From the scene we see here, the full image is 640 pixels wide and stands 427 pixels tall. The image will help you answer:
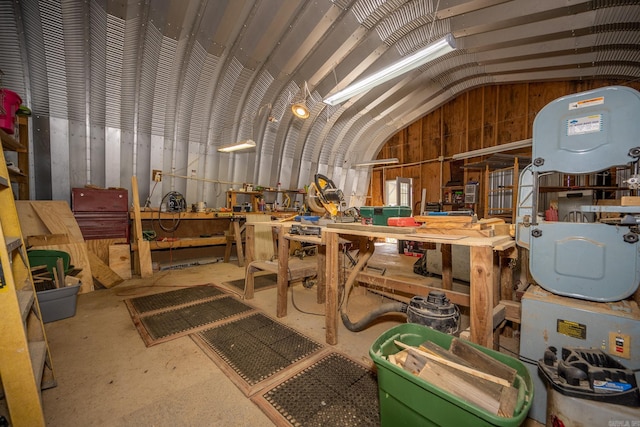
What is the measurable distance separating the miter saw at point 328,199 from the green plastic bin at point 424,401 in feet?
4.85

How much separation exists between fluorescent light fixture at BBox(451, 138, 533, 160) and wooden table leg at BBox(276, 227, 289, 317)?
5.65m

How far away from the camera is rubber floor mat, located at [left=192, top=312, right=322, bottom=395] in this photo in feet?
5.66

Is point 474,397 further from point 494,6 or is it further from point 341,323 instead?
point 494,6

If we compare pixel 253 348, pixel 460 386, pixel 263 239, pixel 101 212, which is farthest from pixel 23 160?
pixel 460 386

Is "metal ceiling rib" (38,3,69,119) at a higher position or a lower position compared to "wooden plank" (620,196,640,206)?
higher

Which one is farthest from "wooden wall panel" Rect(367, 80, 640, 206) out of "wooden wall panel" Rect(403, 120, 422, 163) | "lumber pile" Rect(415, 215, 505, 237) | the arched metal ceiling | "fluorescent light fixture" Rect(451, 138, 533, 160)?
"lumber pile" Rect(415, 215, 505, 237)

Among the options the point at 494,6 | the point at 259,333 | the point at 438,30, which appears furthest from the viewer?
the point at 438,30

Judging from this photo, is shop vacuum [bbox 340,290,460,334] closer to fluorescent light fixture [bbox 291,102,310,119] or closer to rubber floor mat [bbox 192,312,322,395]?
rubber floor mat [bbox 192,312,322,395]

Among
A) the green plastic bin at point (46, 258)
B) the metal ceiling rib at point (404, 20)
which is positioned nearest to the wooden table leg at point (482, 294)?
the green plastic bin at point (46, 258)

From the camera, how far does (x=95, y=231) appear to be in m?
3.80

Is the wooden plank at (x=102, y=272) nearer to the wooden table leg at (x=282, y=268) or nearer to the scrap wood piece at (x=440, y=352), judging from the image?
the wooden table leg at (x=282, y=268)

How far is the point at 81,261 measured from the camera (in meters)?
3.36

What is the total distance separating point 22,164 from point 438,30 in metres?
6.54

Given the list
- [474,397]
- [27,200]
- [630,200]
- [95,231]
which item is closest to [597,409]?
[474,397]
